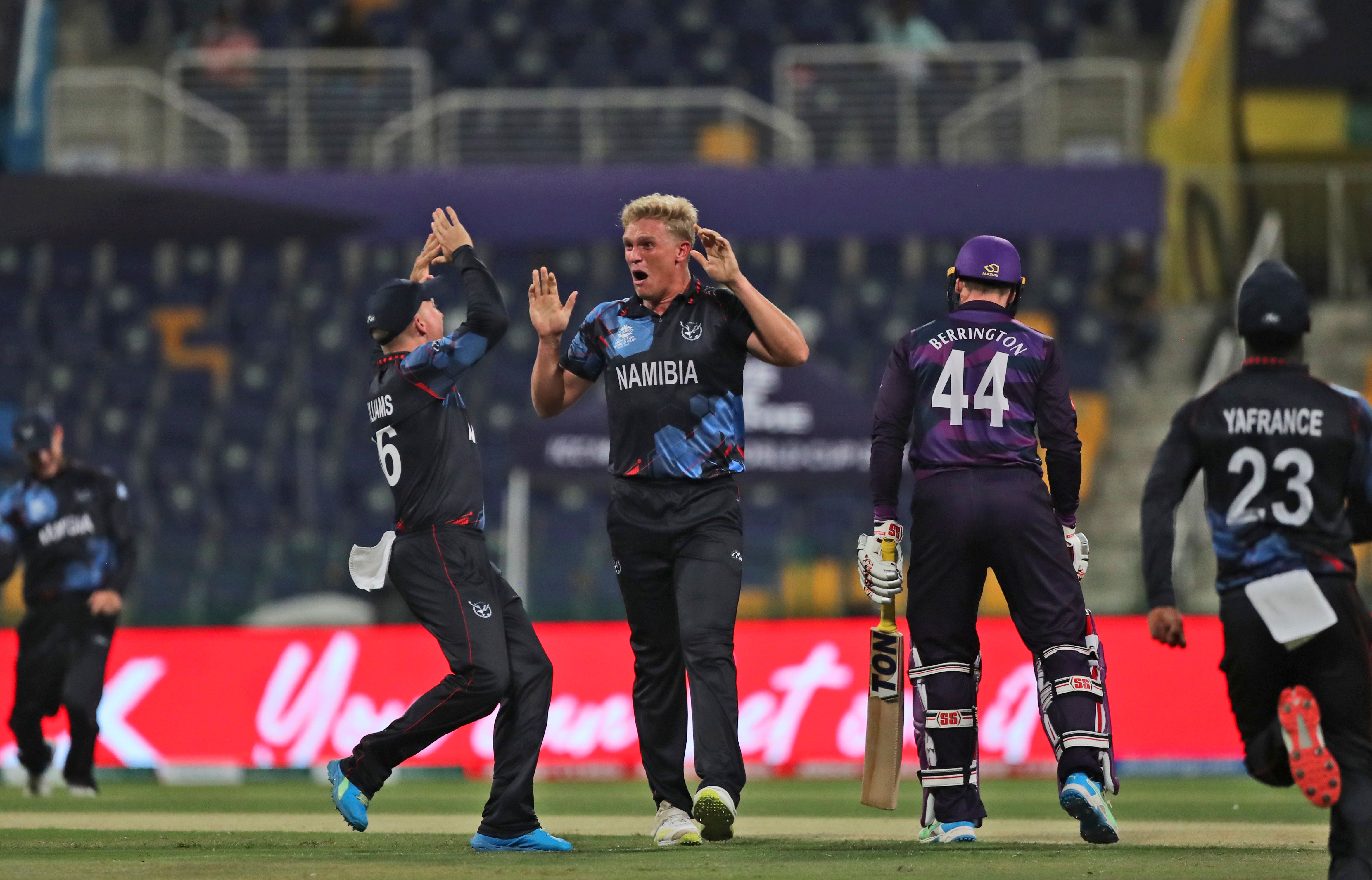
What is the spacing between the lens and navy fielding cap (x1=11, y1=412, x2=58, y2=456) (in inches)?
481

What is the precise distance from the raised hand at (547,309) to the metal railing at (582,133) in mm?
12246

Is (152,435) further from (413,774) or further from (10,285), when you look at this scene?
(413,774)

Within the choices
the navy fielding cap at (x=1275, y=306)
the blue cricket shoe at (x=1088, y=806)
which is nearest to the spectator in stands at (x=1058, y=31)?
the blue cricket shoe at (x=1088, y=806)

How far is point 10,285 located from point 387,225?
553 cm

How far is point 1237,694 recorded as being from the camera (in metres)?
6.23

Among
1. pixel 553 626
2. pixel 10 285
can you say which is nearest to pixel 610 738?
pixel 553 626

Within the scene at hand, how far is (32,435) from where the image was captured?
1223 cm

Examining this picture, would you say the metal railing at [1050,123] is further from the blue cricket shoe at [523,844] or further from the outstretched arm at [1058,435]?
the blue cricket shoe at [523,844]

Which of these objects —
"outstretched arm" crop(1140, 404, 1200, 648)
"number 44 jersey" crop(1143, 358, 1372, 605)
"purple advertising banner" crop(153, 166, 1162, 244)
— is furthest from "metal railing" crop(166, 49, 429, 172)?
"number 44 jersey" crop(1143, 358, 1372, 605)

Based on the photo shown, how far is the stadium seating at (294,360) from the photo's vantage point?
20.1 meters

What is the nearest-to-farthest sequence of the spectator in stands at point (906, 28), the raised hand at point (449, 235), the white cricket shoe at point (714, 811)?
the white cricket shoe at point (714, 811)
the raised hand at point (449, 235)
the spectator in stands at point (906, 28)

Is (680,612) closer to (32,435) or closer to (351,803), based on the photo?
(351,803)

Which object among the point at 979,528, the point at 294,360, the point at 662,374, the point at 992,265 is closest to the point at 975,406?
the point at 979,528

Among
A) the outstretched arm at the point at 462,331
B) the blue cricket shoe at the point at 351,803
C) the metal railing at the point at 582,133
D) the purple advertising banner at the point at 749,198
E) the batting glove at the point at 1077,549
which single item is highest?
the metal railing at the point at 582,133
